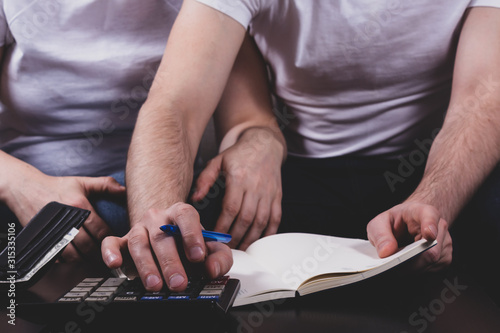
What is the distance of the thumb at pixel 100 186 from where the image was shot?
0.86 metres

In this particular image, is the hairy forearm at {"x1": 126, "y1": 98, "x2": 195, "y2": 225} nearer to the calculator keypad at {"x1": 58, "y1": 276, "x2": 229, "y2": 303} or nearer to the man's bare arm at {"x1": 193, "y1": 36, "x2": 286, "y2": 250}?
the man's bare arm at {"x1": 193, "y1": 36, "x2": 286, "y2": 250}

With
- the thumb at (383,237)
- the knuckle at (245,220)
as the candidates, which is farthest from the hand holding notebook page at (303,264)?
the knuckle at (245,220)

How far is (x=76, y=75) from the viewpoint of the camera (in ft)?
3.64

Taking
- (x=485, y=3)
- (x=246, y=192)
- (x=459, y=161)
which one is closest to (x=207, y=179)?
(x=246, y=192)

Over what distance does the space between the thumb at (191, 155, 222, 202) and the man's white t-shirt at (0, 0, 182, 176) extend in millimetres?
389

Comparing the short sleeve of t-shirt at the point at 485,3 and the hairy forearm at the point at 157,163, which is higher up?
the short sleeve of t-shirt at the point at 485,3

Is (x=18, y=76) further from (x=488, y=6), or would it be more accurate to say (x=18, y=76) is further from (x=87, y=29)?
(x=488, y=6)

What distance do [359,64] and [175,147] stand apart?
1.58 feet

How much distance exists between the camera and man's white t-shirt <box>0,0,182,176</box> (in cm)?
107

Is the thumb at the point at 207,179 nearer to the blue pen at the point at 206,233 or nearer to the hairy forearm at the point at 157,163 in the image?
the hairy forearm at the point at 157,163

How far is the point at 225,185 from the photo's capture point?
2.73ft

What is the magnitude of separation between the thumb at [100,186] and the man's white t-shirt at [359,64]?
16.5 inches

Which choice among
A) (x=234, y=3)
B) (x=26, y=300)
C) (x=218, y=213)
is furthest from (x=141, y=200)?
(x=234, y=3)

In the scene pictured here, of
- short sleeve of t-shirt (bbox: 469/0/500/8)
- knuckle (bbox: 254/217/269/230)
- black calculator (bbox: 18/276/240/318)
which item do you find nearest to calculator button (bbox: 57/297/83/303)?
black calculator (bbox: 18/276/240/318)
